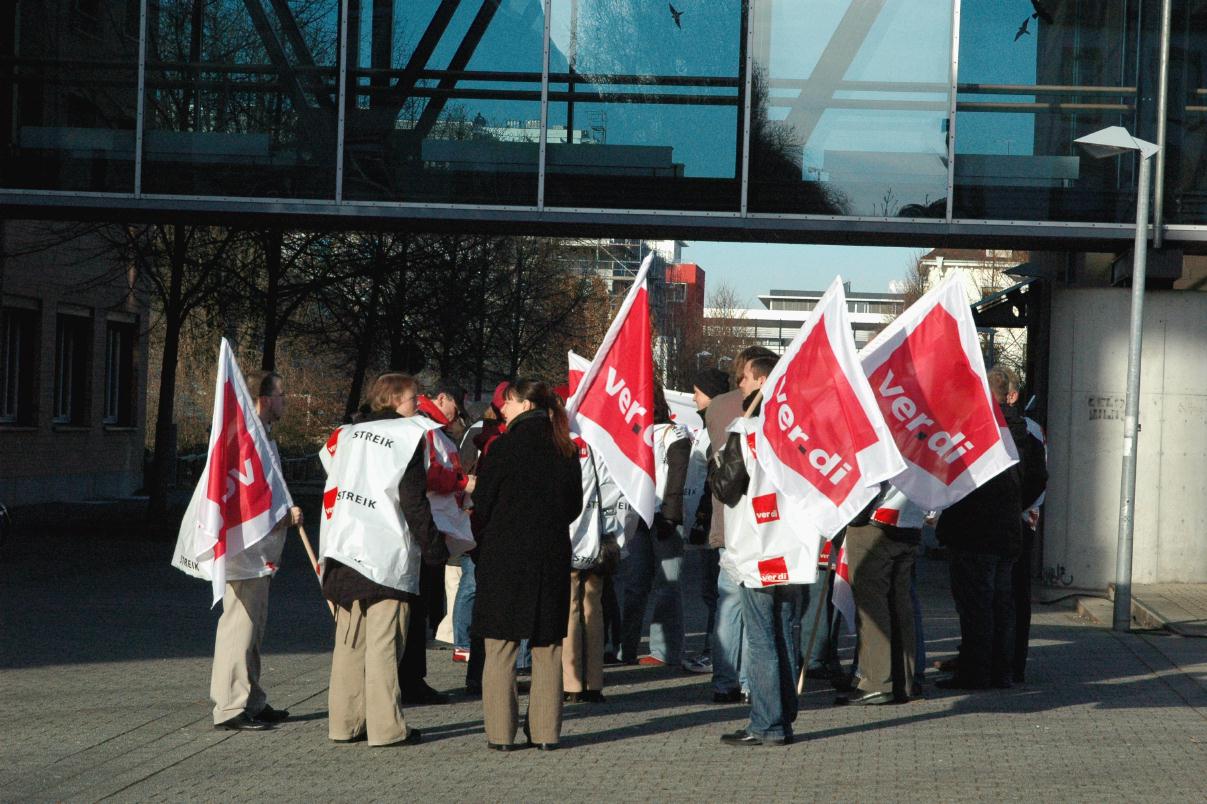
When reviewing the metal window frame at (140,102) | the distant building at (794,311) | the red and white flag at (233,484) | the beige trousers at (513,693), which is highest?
the distant building at (794,311)

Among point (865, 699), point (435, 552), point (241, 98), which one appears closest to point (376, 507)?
point (435, 552)

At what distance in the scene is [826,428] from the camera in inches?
310

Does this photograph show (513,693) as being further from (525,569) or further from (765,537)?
(765,537)

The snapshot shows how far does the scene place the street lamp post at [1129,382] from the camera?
44.4 ft

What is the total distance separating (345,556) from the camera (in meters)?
7.69

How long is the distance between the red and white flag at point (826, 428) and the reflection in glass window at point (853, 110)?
334 inches

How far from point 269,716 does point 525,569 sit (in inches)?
68.9

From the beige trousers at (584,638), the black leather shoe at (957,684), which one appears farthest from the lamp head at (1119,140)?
the beige trousers at (584,638)

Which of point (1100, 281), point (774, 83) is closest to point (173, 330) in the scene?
point (774, 83)

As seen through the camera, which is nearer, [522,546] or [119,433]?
[522,546]

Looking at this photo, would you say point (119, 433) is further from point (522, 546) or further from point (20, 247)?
point (522, 546)

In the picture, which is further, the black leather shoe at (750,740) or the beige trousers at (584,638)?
the beige trousers at (584,638)

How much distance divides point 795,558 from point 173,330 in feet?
51.0

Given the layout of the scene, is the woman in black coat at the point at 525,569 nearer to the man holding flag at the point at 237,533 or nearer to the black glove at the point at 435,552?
the black glove at the point at 435,552
